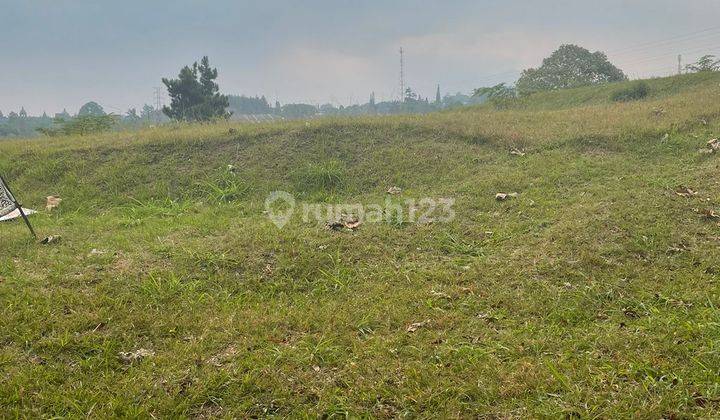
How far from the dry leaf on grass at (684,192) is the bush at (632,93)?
1200 cm

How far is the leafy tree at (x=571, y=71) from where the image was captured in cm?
3697

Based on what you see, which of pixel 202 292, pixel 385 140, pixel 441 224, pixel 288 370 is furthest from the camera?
pixel 385 140

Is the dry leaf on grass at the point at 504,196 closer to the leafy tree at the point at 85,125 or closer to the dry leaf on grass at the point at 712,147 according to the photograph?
the dry leaf on grass at the point at 712,147

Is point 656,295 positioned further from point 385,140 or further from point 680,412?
point 385,140

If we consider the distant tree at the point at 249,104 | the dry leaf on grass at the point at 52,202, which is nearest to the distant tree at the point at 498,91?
the dry leaf on grass at the point at 52,202

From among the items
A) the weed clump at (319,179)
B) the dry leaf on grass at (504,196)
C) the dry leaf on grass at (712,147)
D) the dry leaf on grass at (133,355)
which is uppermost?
the dry leaf on grass at (712,147)

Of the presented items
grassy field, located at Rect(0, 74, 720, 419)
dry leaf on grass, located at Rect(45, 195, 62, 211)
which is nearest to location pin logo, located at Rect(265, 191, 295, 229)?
grassy field, located at Rect(0, 74, 720, 419)

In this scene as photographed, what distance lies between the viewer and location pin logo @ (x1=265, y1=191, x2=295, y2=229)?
7141 mm

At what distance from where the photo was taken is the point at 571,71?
3797 centimetres

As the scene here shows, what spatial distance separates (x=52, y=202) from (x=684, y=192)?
1054 centimetres

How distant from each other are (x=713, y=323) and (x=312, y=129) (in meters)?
9.24

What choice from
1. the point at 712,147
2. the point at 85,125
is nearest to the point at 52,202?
the point at 85,125

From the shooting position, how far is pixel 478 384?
3250mm

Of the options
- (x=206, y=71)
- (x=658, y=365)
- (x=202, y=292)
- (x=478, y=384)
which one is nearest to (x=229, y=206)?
(x=202, y=292)
